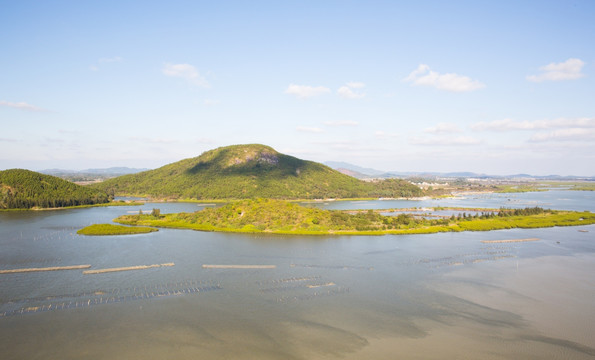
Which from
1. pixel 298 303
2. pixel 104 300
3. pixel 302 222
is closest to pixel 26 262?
pixel 104 300

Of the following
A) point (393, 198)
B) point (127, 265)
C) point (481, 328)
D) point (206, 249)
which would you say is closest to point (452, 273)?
point (481, 328)

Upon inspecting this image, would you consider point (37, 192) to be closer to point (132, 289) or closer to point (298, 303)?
point (132, 289)

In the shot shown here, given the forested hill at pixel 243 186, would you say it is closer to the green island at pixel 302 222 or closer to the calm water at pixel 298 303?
the green island at pixel 302 222

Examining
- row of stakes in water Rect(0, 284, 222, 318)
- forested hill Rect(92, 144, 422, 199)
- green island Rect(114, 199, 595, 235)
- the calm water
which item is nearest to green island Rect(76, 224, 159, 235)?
green island Rect(114, 199, 595, 235)

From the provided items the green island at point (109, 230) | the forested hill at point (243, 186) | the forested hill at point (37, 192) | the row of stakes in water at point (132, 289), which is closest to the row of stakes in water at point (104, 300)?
the row of stakes in water at point (132, 289)

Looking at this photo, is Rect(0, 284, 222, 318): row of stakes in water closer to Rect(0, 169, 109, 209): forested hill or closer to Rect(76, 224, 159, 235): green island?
Rect(76, 224, 159, 235): green island

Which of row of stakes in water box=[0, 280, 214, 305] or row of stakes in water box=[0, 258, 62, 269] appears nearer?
row of stakes in water box=[0, 280, 214, 305]
